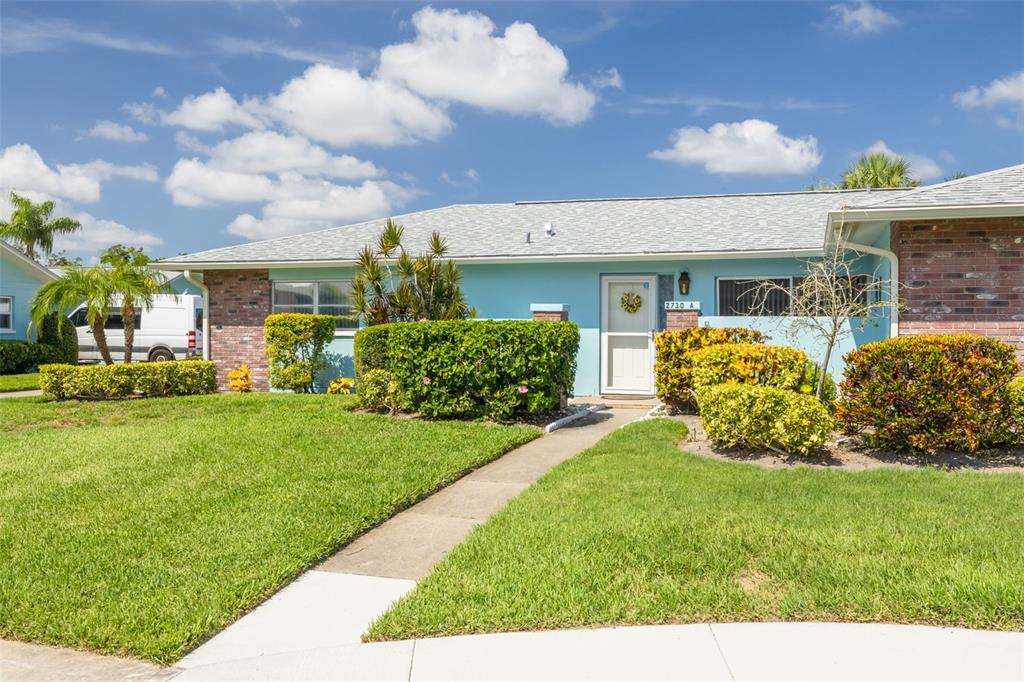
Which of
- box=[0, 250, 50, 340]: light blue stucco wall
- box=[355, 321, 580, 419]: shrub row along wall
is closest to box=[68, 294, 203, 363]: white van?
box=[0, 250, 50, 340]: light blue stucco wall

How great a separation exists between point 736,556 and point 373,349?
25.0 ft

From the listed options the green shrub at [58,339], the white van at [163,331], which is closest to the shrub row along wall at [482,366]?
the white van at [163,331]

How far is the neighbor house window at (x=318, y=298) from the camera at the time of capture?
611 inches

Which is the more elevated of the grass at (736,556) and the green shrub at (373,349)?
the green shrub at (373,349)

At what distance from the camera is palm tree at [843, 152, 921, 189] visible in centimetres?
2275

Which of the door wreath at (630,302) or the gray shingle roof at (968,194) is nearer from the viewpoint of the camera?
the gray shingle roof at (968,194)

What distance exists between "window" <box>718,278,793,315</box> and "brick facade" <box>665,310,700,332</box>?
119cm

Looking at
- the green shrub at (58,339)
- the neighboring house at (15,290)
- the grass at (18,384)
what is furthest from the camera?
the neighboring house at (15,290)

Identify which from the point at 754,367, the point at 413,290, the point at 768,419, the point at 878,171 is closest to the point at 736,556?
the point at 768,419

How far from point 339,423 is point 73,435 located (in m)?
3.46

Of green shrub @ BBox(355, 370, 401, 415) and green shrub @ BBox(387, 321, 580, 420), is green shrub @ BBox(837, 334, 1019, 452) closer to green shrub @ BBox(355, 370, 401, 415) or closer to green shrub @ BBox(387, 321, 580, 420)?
green shrub @ BBox(387, 321, 580, 420)

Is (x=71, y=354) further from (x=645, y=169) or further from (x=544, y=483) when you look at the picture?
(x=544, y=483)

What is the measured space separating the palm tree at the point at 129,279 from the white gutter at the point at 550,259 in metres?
0.40

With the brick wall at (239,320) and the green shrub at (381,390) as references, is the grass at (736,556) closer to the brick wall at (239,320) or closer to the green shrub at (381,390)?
the green shrub at (381,390)
